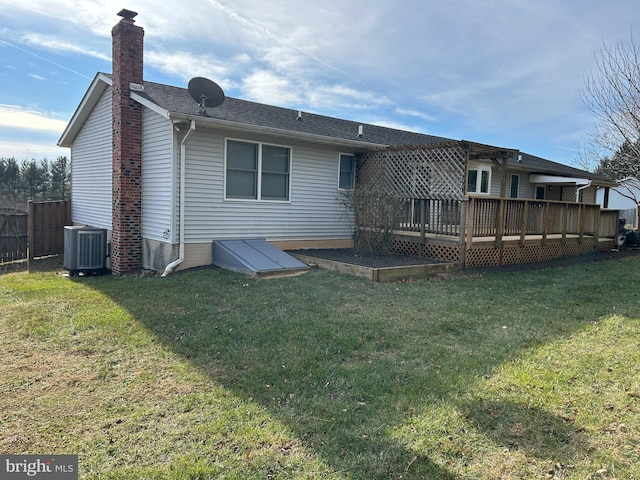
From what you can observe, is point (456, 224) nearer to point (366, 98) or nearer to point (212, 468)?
point (212, 468)

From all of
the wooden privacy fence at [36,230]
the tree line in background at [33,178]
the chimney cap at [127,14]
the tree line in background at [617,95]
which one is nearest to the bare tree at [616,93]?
the tree line in background at [617,95]

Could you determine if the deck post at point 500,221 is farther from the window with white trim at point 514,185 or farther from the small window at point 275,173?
the window with white trim at point 514,185

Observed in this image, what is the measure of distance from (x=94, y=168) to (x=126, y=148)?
125 inches

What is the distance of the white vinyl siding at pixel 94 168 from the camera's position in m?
11.1

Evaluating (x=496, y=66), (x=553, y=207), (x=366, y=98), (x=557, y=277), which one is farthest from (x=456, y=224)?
(x=366, y=98)

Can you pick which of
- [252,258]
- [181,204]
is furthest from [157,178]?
[252,258]

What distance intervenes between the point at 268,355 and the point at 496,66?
13.6m

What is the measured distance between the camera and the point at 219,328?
531 centimetres

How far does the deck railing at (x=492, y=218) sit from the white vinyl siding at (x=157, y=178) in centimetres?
539

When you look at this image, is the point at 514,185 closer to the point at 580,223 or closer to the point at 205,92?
the point at 580,223

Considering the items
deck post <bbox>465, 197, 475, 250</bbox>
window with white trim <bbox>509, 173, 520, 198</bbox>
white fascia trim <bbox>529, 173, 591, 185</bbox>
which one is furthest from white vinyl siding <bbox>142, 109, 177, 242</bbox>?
white fascia trim <bbox>529, 173, 591, 185</bbox>

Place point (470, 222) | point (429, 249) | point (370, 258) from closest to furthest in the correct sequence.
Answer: point (470, 222)
point (370, 258)
point (429, 249)

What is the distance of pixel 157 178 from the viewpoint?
9.30 metres

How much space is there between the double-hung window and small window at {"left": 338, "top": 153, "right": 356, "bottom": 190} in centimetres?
175
